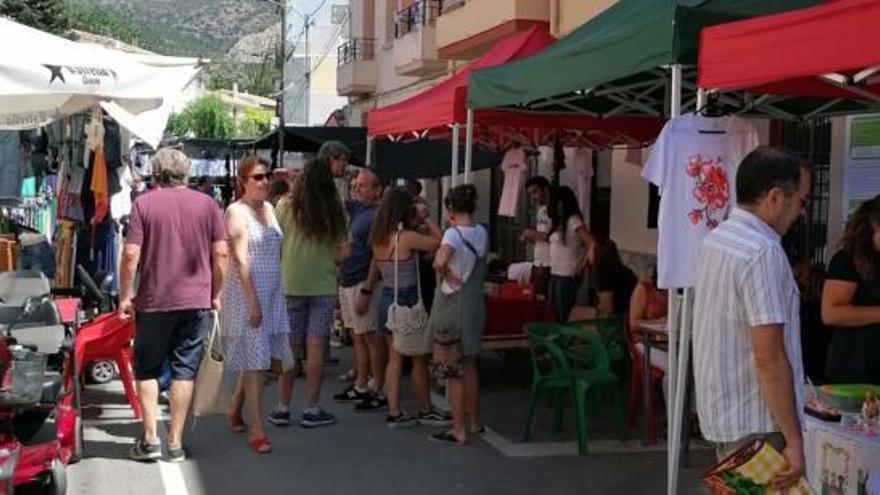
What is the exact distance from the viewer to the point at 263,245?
681 cm

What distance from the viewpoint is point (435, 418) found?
25.1 ft

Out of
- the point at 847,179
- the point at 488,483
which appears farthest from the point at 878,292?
the point at 847,179

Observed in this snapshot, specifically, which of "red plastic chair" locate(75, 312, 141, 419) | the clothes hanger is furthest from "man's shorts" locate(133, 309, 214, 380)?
the clothes hanger

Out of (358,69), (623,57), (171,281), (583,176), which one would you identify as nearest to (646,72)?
(623,57)

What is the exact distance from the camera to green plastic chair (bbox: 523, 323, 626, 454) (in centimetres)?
677

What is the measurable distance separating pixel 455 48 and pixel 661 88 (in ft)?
27.8

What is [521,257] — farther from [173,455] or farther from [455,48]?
[173,455]

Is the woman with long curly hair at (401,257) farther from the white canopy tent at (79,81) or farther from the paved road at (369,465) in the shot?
the white canopy tent at (79,81)

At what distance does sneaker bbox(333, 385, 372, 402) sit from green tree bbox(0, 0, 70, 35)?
1006 inches

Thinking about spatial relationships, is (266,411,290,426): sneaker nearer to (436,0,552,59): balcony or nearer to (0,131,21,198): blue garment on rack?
(0,131,21,198): blue garment on rack

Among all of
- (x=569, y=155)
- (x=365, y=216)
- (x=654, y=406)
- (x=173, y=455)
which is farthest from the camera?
(x=569, y=155)

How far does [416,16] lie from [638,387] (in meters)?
15.5

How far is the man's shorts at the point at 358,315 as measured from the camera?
8.03m

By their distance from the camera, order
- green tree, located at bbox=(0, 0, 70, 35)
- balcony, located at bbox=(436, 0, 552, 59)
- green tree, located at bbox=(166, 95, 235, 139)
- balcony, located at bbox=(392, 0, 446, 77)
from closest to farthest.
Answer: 1. balcony, located at bbox=(436, 0, 552, 59)
2. balcony, located at bbox=(392, 0, 446, 77)
3. green tree, located at bbox=(0, 0, 70, 35)
4. green tree, located at bbox=(166, 95, 235, 139)
